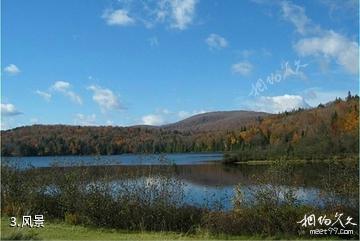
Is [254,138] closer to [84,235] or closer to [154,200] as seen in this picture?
[154,200]

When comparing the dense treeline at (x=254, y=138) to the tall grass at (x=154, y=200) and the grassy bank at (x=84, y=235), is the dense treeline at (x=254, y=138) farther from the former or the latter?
the grassy bank at (x=84, y=235)

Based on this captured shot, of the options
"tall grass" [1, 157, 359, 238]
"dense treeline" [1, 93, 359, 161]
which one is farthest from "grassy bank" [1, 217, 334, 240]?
"dense treeline" [1, 93, 359, 161]

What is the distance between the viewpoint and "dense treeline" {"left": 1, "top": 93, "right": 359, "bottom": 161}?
70969mm

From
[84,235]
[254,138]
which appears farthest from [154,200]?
[254,138]

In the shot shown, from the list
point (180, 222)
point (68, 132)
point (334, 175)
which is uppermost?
point (68, 132)

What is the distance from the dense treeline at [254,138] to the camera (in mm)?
70969

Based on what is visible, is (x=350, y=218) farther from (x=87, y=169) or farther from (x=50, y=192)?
(x=50, y=192)

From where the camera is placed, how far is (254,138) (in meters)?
117

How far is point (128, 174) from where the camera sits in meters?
16.4

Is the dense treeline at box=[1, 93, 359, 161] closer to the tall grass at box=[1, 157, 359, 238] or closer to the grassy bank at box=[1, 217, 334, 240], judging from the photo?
the tall grass at box=[1, 157, 359, 238]

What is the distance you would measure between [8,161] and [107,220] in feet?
17.8

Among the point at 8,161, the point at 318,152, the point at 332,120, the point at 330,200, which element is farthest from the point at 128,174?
the point at 332,120

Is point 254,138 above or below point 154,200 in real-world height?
above

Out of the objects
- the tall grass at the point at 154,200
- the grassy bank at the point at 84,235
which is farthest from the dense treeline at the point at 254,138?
the grassy bank at the point at 84,235
